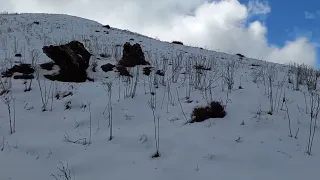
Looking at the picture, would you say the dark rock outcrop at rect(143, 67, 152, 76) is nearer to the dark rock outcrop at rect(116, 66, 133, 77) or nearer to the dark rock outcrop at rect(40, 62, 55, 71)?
the dark rock outcrop at rect(116, 66, 133, 77)

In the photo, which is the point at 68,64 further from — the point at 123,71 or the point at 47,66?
the point at 123,71

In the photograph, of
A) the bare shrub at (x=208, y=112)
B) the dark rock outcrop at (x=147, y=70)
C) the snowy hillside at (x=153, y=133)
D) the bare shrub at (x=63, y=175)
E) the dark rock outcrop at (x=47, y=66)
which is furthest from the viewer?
the dark rock outcrop at (x=147, y=70)

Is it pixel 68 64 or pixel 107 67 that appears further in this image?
pixel 107 67

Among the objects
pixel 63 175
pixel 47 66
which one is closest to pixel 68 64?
pixel 47 66

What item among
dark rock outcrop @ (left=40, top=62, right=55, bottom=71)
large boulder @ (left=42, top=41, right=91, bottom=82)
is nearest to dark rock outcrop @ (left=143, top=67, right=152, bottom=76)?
large boulder @ (left=42, top=41, right=91, bottom=82)

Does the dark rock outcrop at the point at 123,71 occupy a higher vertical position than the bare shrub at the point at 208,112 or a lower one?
higher

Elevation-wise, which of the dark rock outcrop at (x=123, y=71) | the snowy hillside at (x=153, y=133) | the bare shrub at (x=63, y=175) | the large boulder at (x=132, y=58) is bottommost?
the bare shrub at (x=63, y=175)

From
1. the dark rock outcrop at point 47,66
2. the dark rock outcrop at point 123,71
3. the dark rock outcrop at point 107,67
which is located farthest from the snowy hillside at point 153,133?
the dark rock outcrop at point 107,67

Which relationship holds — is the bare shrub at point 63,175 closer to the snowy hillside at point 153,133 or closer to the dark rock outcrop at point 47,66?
the snowy hillside at point 153,133

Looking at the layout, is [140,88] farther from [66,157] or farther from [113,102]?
[66,157]

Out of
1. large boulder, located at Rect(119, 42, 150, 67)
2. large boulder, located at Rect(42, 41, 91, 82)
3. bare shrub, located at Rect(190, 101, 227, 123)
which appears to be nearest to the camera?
bare shrub, located at Rect(190, 101, 227, 123)

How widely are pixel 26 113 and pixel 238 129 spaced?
349cm

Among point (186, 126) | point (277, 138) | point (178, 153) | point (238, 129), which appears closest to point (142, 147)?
point (178, 153)

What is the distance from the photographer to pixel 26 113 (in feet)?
18.1
